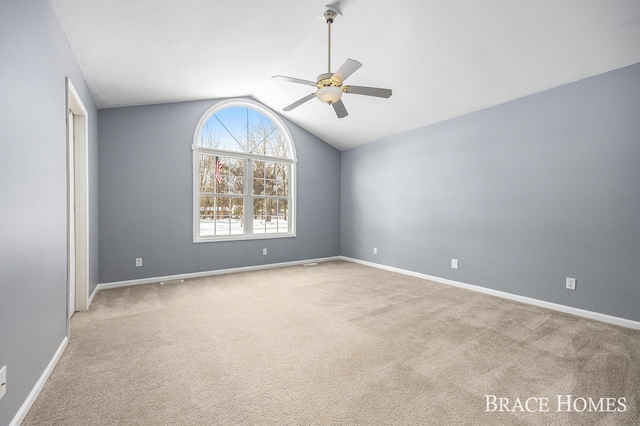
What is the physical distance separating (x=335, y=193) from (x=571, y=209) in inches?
160

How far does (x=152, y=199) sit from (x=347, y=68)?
11.6ft

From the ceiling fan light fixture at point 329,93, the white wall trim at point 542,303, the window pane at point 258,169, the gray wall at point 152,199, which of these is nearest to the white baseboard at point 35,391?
the gray wall at point 152,199

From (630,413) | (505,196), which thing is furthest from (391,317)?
(505,196)

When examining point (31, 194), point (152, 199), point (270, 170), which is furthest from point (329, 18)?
point (152, 199)

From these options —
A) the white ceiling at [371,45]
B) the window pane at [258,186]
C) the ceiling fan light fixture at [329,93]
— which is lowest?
the window pane at [258,186]

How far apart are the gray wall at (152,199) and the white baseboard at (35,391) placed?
2.27 m

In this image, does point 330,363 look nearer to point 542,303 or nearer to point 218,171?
point 542,303

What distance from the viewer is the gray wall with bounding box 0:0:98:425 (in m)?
1.45

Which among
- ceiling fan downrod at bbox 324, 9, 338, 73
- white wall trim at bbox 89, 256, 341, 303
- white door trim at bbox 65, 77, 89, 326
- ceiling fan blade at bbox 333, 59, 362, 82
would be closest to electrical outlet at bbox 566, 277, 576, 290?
ceiling fan blade at bbox 333, 59, 362, 82

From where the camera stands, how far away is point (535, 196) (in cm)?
352

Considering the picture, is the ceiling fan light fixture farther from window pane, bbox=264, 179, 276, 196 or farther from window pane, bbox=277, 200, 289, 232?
window pane, bbox=277, 200, 289, 232

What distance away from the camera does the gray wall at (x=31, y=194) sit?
4.76 ft

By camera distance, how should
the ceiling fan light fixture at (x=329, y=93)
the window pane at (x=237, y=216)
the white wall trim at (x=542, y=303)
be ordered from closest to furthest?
the ceiling fan light fixture at (x=329, y=93)
the white wall trim at (x=542, y=303)
the window pane at (x=237, y=216)

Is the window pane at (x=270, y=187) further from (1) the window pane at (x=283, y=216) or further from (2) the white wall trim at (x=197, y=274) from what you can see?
(2) the white wall trim at (x=197, y=274)
